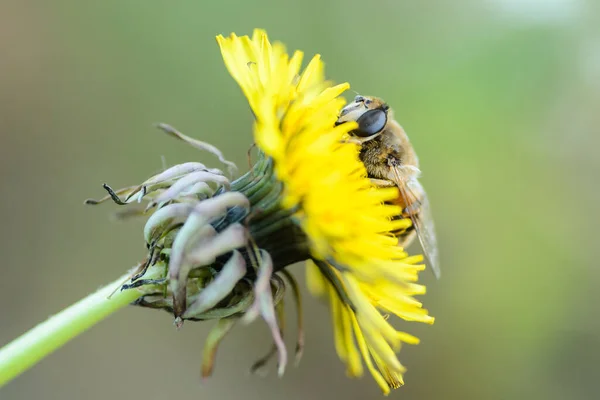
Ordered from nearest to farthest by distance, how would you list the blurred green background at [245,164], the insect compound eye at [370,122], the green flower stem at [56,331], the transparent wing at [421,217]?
the green flower stem at [56,331] → the insect compound eye at [370,122] → the transparent wing at [421,217] → the blurred green background at [245,164]

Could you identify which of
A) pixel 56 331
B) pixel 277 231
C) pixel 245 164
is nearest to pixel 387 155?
pixel 277 231

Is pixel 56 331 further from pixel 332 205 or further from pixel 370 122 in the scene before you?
pixel 370 122

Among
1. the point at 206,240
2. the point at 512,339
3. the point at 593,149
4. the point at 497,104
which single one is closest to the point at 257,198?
the point at 206,240

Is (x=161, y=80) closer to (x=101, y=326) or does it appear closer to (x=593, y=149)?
(x=101, y=326)

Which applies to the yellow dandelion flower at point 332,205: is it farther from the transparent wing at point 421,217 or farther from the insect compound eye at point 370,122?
the transparent wing at point 421,217

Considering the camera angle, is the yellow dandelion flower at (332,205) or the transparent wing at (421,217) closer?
the yellow dandelion flower at (332,205)

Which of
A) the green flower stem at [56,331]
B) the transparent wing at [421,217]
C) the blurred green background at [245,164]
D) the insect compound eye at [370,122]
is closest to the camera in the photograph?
the green flower stem at [56,331]

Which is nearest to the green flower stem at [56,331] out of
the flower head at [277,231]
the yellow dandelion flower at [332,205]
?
the flower head at [277,231]
